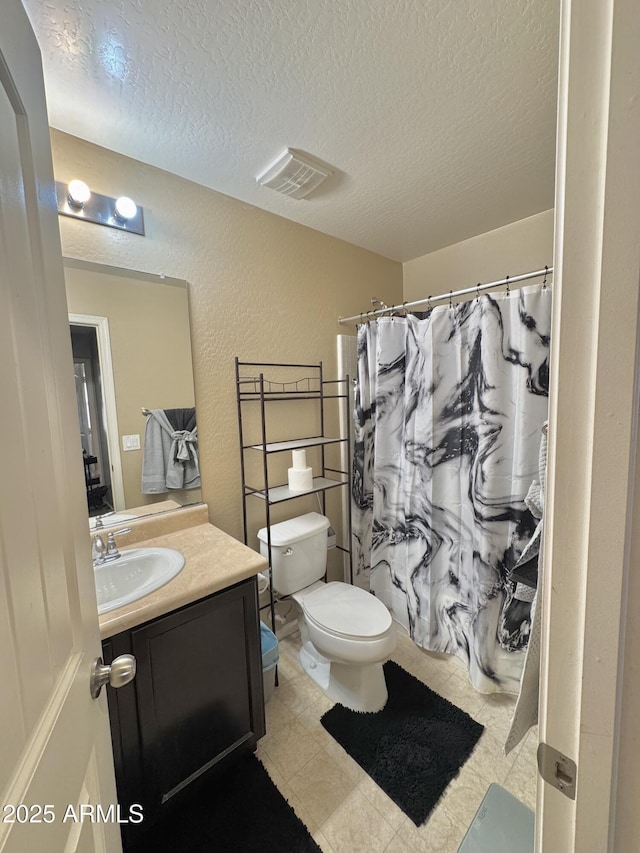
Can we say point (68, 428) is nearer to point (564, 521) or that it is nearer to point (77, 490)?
point (77, 490)

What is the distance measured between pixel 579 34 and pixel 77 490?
39.0 inches

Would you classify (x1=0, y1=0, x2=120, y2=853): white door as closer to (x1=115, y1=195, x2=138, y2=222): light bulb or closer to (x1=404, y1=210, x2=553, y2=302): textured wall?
(x1=115, y1=195, x2=138, y2=222): light bulb

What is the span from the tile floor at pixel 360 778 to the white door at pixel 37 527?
0.80 metres

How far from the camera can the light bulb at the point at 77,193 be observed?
1267 millimetres

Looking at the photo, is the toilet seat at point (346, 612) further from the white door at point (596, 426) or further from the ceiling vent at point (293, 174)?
the ceiling vent at point (293, 174)

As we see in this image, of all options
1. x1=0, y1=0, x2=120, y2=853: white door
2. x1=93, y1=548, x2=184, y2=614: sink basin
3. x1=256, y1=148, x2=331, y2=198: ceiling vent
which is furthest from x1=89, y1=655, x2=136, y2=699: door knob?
x1=256, y1=148, x2=331, y2=198: ceiling vent

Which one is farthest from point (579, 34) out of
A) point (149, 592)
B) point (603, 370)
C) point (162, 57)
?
point (149, 592)

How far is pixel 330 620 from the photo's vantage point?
1.57m

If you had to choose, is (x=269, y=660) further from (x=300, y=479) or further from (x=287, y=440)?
(x=287, y=440)

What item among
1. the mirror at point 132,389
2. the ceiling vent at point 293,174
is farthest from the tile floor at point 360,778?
the ceiling vent at point 293,174

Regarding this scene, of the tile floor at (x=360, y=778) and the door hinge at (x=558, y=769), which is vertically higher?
the door hinge at (x=558, y=769)

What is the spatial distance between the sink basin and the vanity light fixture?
4.33 ft

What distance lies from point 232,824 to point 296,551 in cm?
96

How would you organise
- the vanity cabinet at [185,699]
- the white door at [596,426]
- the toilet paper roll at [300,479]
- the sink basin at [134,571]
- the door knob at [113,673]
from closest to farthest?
the white door at [596,426], the door knob at [113,673], the vanity cabinet at [185,699], the sink basin at [134,571], the toilet paper roll at [300,479]
